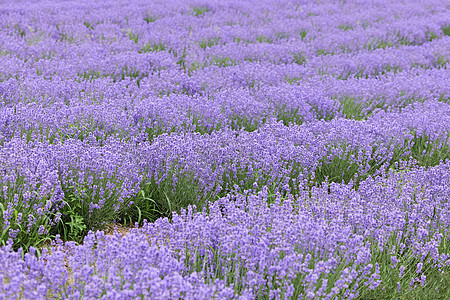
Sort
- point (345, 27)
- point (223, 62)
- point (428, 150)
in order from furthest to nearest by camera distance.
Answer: point (345, 27) → point (223, 62) → point (428, 150)

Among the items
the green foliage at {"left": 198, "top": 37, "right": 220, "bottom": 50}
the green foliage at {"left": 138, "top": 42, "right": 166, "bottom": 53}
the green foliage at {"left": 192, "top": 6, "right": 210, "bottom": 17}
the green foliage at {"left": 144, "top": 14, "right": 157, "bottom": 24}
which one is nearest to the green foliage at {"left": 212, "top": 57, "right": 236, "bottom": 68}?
the green foliage at {"left": 198, "top": 37, "right": 220, "bottom": 50}

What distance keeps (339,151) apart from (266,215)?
1.52 meters

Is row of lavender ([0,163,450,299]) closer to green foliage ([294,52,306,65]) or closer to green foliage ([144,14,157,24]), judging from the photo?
green foliage ([294,52,306,65])

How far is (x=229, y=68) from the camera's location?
5965 mm

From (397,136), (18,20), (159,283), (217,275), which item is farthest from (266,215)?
(18,20)

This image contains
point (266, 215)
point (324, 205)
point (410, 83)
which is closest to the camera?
point (266, 215)

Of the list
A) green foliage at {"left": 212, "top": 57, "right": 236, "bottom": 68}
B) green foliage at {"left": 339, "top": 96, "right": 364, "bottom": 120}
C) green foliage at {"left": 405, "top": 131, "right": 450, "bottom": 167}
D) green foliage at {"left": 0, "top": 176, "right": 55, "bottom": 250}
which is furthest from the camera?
green foliage at {"left": 212, "top": 57, "right": 236, "bottom": 68}

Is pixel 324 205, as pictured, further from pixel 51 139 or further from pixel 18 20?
pixel 18 20

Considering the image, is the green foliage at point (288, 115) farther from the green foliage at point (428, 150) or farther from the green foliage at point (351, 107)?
the green foliage at point (428, 150)

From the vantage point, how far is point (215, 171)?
10.7 feet

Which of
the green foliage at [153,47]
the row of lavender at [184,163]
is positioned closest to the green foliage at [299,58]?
the green foliage at [153,47]

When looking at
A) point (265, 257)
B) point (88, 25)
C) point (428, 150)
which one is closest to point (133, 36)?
point (88, 25)

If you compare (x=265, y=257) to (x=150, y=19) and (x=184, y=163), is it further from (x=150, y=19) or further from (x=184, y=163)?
(x=150, y=19)

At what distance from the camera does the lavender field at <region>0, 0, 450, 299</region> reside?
6.68 feet
